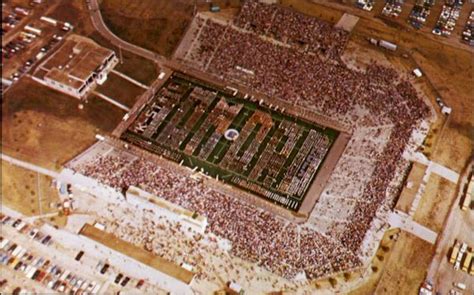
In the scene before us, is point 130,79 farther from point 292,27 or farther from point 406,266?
point 406,266

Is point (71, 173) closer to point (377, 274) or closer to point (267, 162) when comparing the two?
point (267, 162)

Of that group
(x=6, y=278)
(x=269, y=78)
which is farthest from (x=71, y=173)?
(x=269, y=78)

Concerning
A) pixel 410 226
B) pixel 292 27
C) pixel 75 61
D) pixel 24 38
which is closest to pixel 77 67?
pixel 75 61

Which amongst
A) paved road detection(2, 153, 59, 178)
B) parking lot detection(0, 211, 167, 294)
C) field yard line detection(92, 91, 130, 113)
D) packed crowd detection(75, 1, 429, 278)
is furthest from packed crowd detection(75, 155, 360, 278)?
parking lot detection(0, 211, 167, 294)

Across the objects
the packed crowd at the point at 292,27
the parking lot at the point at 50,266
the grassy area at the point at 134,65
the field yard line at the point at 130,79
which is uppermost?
the packed crowd at the point at 292,27

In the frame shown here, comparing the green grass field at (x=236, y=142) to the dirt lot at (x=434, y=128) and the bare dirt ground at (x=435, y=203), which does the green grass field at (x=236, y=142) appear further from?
the dirt lot at (x=434, y=128)

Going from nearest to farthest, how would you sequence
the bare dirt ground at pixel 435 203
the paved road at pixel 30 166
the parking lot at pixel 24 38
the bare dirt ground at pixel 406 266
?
the bare dirt ground at pixel 406 266 < the paved road at pixel 30 166 < the bare dirt ground at pixel 435 203 < the parking lot at pixel 24 38

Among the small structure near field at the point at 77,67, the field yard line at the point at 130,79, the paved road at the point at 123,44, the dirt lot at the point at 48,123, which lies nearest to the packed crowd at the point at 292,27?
the paved road at the point at 123,44
